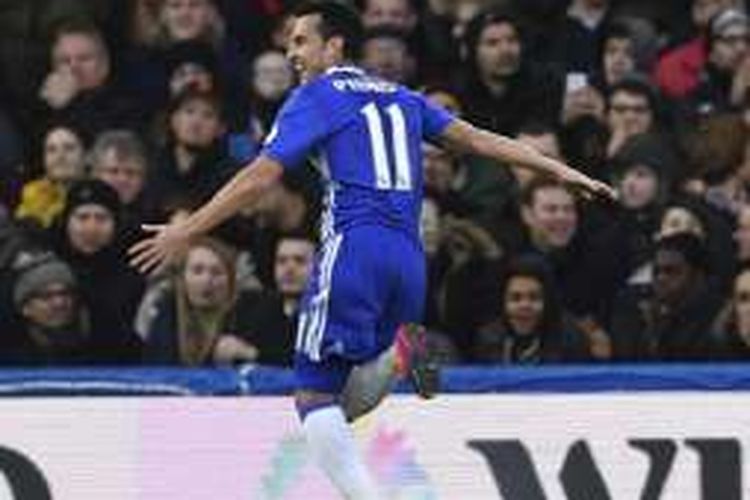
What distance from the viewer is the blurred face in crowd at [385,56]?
11484 millimetres

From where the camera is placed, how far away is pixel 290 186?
10.7 meters

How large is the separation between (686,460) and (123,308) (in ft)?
7.61

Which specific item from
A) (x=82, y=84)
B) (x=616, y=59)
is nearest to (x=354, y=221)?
(x=82, y=84)

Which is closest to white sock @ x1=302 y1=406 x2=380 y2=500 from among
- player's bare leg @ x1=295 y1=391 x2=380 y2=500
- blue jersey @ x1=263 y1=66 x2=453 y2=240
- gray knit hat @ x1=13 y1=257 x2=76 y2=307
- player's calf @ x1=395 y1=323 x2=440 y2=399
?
player's bare leg @ x1=295 y1=391 x2=380 y2=500

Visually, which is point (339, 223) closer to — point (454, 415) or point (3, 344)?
point (454, 415)

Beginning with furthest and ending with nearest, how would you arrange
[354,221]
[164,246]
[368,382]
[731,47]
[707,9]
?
[707,9] → [731,47] → [368,382] → [354,221] → [164,246]

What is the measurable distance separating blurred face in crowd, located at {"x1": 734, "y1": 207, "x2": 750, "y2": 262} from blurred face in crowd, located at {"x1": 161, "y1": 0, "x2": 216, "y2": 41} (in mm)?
2608

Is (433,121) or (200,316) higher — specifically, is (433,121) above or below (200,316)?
above

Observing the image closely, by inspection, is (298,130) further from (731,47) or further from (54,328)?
(731,47)

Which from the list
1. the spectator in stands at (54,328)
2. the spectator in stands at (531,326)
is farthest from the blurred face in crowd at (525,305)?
the spectator in stands at (54,328)

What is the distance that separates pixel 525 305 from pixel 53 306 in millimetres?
1711

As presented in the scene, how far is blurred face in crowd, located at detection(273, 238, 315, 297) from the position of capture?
399 inches

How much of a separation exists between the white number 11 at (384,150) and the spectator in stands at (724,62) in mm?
4030

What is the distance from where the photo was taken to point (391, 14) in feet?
39.0
